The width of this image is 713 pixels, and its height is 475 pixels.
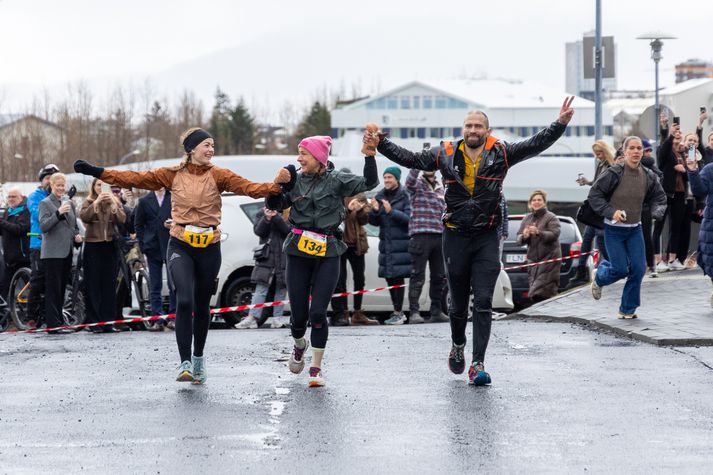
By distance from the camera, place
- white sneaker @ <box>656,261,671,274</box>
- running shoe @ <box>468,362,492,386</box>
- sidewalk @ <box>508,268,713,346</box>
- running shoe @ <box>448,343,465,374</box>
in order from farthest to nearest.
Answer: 1. white sneaker @ <box>656,261,671,274</box>
2. sidewalk @ <box>508,268,713,346</box>
3. running shoe @ <box>448,343,465,374</box>
4. running shoe @ <box>468,362,492,386</box>

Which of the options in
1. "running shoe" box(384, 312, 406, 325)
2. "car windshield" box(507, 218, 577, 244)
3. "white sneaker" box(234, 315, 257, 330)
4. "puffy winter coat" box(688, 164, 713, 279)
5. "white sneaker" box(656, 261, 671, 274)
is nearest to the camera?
"puffy winter coat" box(688, 164, 713, 279)

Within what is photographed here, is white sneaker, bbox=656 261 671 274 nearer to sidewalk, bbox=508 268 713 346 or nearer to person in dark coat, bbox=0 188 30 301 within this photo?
sidewalk, bbox=508 268 713 346

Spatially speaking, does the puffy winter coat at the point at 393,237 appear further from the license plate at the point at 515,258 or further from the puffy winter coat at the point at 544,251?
the license plate at the point at 515,258

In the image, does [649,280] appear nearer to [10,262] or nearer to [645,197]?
[645,197]

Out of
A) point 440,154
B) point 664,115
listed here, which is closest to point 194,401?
point 440,154

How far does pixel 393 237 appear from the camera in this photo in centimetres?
1677

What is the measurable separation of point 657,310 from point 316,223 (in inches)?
238

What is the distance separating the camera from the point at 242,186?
10.0 m

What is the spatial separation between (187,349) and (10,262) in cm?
817

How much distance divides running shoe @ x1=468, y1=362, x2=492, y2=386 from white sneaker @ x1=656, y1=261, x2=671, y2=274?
9576mm

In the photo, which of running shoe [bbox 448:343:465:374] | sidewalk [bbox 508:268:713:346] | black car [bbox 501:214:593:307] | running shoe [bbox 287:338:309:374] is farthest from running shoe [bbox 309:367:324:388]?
black car [bbox 501:214:593:307]

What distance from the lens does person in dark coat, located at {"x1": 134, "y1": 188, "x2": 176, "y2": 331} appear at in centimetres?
1582

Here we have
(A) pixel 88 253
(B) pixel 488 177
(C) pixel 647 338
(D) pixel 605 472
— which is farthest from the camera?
(A) pixel 88 253

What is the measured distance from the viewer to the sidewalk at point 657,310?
41.2 feet
